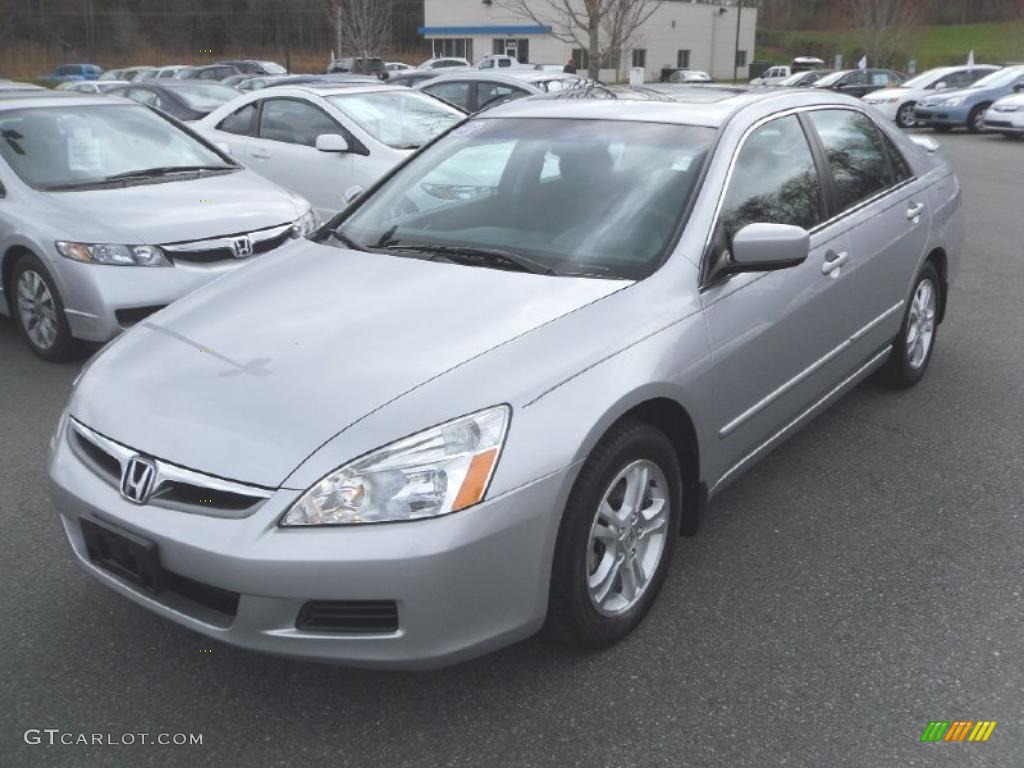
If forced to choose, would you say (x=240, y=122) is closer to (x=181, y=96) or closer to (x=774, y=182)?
(x=774, y=182)

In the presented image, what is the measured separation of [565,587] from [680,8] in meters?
73.1

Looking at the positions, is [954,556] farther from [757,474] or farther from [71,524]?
[71,524]

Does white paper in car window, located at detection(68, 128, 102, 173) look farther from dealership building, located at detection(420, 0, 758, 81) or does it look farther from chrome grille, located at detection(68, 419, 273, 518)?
dealership building, located at detection(420, 0, 758, 81)

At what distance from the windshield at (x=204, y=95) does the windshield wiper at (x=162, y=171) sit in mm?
9270

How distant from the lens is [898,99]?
2545cm

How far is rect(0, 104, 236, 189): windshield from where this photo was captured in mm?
6164

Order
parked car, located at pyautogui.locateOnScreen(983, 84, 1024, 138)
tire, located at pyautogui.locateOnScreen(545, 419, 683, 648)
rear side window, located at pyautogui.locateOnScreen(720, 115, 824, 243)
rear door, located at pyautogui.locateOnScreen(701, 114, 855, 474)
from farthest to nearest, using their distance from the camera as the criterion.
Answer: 1. parked car, located at pyautogui.locateOnScreen(983, 84, 1024, 138)
2. rear side window, located at pyautogui.locateOnScreen(720, 115, 824, 243)
3. rear door, located at pyautogui.locateOnScreen(701, 114, 855, 474)
4. tire, located at pyautogui.locateOnScreen(545, 419, 683, 648)

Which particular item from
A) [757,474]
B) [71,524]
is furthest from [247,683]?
[757,474]

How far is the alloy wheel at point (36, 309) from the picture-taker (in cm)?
577

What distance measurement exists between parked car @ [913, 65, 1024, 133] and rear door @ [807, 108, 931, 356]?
20.5 m

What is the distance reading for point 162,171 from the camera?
6.50 m

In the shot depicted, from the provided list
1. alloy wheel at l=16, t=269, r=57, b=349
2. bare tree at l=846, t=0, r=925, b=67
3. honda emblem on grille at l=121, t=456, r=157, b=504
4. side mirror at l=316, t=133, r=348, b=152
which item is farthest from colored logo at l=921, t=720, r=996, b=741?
bare tree at l=846, t=0, r=925, b=67

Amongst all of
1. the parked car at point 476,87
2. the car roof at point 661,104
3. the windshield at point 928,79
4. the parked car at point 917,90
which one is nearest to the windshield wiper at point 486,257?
the car roof at point 661,104

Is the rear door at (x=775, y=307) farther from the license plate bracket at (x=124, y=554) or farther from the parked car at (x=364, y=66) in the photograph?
the parked car at (x=364, y=66)
